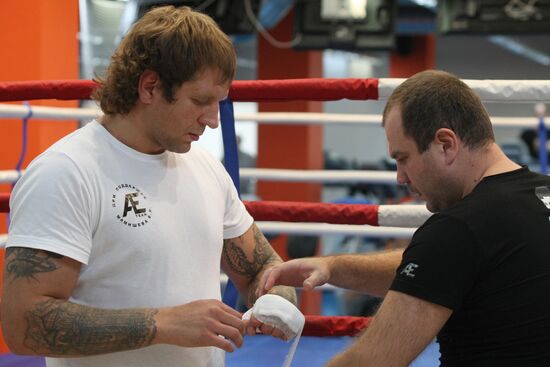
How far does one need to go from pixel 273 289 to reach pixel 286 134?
6.42 m

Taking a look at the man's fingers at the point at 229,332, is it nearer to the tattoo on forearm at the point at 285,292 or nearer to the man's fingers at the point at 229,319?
the man's fingers at the point at 229,319

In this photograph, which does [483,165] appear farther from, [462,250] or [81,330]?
[81,330]

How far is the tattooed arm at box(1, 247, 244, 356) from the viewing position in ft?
4.88

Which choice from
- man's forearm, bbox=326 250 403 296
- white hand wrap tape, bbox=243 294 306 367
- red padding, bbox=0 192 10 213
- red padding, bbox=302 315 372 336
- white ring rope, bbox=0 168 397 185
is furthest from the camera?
white ring rope, bbox=0 168 397 185

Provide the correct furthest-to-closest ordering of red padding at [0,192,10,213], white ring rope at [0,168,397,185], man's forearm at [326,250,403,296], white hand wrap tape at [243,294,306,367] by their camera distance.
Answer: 1. white ring rope at [0,168,397,185]
2. red padding at [0,192,10,213]
3. man's forearm at [326,250,403,296]
4. white hand wrap tape at [243,294,306,367]

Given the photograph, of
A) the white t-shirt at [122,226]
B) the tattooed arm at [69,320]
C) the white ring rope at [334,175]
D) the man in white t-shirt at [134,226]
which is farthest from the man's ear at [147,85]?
the white ring rope at [334,175]

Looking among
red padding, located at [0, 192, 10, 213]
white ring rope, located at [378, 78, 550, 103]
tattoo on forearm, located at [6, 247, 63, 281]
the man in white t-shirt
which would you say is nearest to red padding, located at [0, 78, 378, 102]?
white ring rope, located at [378, 78, 550, 103]

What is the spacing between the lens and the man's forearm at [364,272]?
1939 mm

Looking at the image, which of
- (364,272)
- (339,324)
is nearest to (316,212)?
(339,324)

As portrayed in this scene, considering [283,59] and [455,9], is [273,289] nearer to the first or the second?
[455,9]

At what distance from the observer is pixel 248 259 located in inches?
76.9

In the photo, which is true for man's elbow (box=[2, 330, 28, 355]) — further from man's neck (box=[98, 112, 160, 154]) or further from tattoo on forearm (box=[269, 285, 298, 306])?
tattoo on forearm (box=[269, 285, 298, 306])

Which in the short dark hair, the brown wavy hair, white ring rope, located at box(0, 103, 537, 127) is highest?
the brown wavy hair

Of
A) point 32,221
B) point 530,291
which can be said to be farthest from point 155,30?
point 530,291
